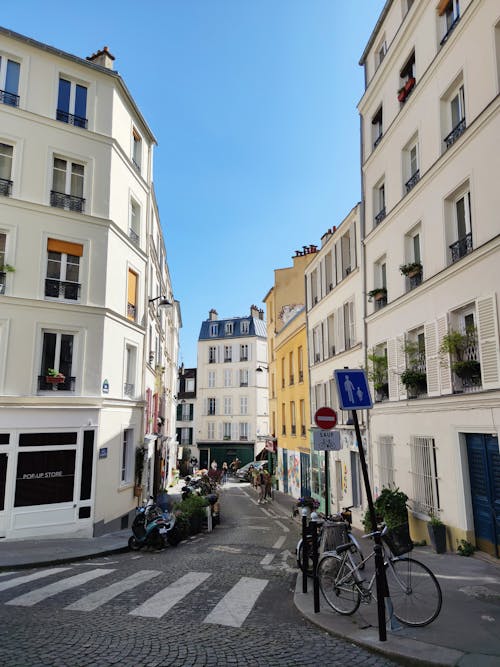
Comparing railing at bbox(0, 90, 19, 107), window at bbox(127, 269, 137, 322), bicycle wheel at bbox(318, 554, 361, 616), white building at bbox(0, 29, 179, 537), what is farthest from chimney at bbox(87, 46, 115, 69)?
bicycle wheel at bbox(318, 554, 361, 616)

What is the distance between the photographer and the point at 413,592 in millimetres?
5211

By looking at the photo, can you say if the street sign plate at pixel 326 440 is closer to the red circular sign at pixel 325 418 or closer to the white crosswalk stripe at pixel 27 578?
the red circular sign at pixel 325 418

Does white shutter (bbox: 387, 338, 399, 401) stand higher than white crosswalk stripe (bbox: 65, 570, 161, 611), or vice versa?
white shutter (bbox: 387, 338, 399, 401)

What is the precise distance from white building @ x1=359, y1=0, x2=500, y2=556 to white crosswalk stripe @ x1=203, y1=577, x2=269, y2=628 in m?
4.29

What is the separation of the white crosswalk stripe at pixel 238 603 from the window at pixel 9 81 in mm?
13821

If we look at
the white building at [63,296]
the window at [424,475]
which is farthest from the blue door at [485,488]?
the white building at [63,296]

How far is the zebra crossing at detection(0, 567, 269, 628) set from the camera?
240 inches

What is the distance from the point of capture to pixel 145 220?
61.0ft

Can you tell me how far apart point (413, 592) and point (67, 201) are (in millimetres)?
13457

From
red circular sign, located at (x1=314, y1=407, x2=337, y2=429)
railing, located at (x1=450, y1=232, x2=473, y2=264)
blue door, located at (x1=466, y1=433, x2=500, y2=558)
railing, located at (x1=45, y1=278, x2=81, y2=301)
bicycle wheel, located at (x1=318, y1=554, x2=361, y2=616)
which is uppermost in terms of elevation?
railing, located at (x1=45, y1=278, x2=81, y2=301)

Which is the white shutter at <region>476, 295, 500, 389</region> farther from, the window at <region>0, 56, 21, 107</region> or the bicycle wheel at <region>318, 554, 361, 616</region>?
the window at <region>0, 56, 21, 107</region>

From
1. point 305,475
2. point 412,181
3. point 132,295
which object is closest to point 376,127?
point 412,181

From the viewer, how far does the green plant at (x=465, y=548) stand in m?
9.09

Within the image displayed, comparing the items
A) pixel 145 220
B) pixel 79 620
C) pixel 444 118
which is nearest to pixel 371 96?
pixel 444 118
